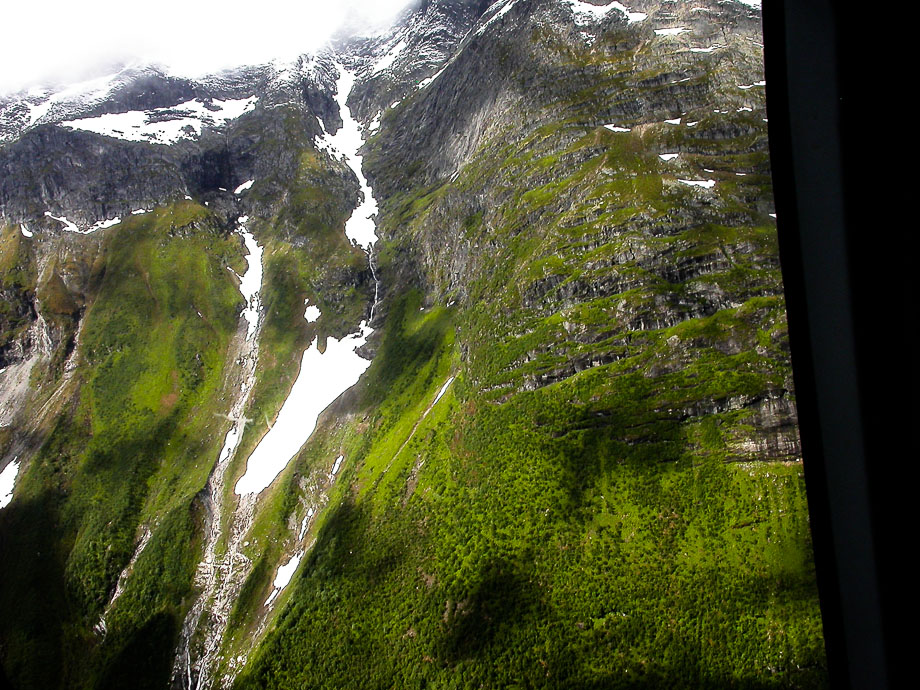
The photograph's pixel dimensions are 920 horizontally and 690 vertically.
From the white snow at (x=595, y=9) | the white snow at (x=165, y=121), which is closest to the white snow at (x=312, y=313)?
the white snow at (x=595, y=9)

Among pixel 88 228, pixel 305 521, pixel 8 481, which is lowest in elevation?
pixel 305 521

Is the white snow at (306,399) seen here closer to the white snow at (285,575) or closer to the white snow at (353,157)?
the white snow at (353,157)

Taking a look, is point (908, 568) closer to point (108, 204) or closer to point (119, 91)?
point (108, 204)

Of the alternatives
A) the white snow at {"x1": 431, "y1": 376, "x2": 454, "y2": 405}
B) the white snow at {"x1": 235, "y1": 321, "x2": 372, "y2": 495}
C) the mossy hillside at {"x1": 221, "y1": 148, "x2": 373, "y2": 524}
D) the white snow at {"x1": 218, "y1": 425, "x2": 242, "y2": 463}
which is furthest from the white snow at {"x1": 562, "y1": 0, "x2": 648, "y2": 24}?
the white snow at {"x1": 218, "y1": 425, "x2": 242, "y2": 463}

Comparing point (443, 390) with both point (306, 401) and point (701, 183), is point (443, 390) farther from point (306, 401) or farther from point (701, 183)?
point (701, 183)

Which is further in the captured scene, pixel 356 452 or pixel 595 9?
pixel 595 9

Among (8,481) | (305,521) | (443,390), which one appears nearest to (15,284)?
(8,481)

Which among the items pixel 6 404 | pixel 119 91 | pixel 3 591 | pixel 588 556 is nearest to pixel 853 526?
pixel 588 556

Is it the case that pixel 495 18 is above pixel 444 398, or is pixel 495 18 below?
above
